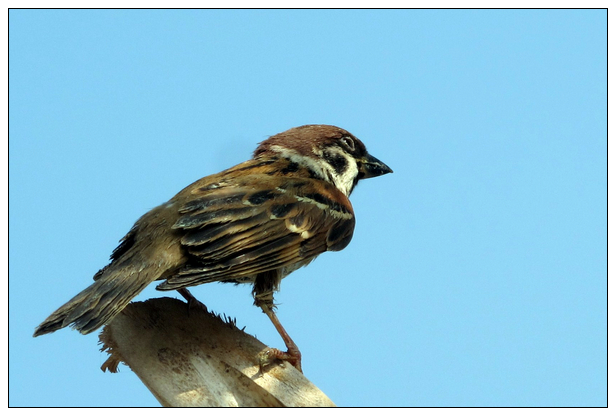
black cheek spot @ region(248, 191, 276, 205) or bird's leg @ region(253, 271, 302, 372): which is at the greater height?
black cheek spot @ region(248, 191, 276, 205)

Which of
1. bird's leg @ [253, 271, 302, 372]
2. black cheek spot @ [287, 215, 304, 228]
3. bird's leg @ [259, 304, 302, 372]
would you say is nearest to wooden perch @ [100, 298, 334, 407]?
bird's leg @ [259, 304, 302, 372]

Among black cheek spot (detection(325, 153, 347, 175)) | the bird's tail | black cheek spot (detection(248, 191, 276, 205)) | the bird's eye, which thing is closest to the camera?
the bird's tail

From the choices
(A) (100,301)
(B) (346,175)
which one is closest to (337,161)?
(B) (346,175)

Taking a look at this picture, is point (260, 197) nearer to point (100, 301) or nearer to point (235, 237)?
point (235, 237)

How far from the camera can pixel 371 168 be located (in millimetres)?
7074

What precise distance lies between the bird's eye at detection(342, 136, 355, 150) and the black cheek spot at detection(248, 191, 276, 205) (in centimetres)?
137

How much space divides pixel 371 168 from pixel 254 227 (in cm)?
198

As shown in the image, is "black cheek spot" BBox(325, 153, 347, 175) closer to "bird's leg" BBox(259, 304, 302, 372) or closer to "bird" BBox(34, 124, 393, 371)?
"bird" BBox(34, 124, 393, 371)

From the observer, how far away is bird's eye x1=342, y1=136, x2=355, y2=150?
6.93 metres

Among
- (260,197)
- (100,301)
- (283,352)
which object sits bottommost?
(283,352)

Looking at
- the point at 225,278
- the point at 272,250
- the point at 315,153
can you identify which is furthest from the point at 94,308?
the point at 315,153

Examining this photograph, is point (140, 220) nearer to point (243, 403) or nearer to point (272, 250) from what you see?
point (272, 250)

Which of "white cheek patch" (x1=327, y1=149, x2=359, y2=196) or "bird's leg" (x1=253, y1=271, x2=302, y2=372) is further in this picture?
"white cheek patch" (x1=327, y1=149, x2=359, y2=196)

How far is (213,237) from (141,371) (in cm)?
120
